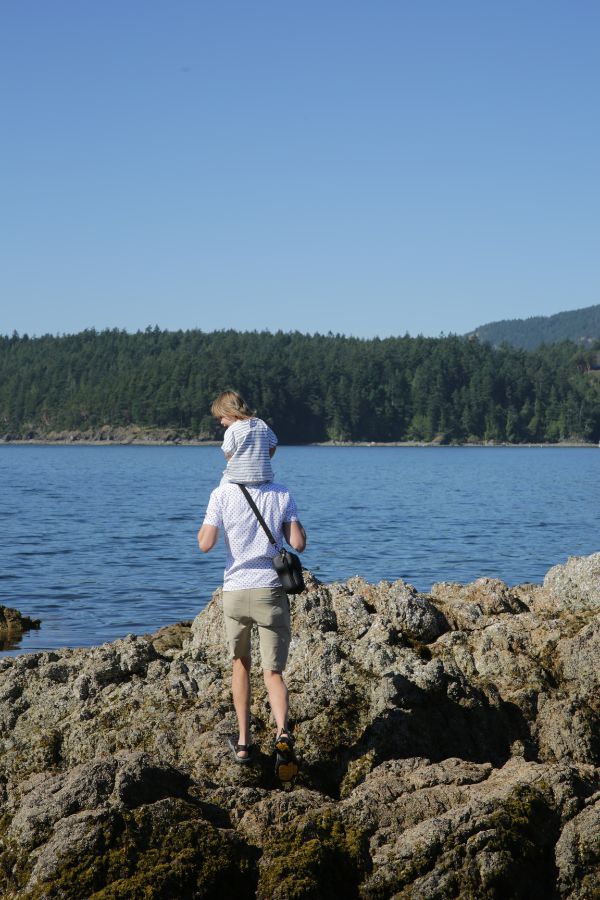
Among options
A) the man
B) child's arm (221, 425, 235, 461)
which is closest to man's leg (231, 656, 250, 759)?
the man

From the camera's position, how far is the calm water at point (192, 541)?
2143 centimetres

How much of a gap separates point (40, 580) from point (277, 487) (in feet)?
60.7

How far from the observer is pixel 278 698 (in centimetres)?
720

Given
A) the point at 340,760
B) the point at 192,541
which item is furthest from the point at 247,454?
the point at 192,541

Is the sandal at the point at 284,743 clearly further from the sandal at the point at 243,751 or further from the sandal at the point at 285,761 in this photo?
the sandal at the point at 243,751

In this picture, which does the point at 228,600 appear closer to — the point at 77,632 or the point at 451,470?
the point at 77,632

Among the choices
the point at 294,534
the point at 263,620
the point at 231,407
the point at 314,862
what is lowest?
the point at 314,862

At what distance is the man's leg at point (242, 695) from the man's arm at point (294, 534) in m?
0.88

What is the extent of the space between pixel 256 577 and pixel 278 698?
0.83 metres

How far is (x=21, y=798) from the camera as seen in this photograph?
639 cm

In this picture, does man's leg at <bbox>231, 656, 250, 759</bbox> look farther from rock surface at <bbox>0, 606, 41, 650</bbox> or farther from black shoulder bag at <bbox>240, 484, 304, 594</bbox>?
rock surface at <bbox>0, 606, 41, 650</bbox>

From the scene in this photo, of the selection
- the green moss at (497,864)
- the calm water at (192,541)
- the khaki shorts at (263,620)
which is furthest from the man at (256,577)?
the calm water at (192,541)

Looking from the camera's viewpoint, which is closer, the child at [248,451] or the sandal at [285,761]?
the sandal at [285,761]

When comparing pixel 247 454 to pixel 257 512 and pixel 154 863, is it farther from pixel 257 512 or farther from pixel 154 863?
pixel 154 863
